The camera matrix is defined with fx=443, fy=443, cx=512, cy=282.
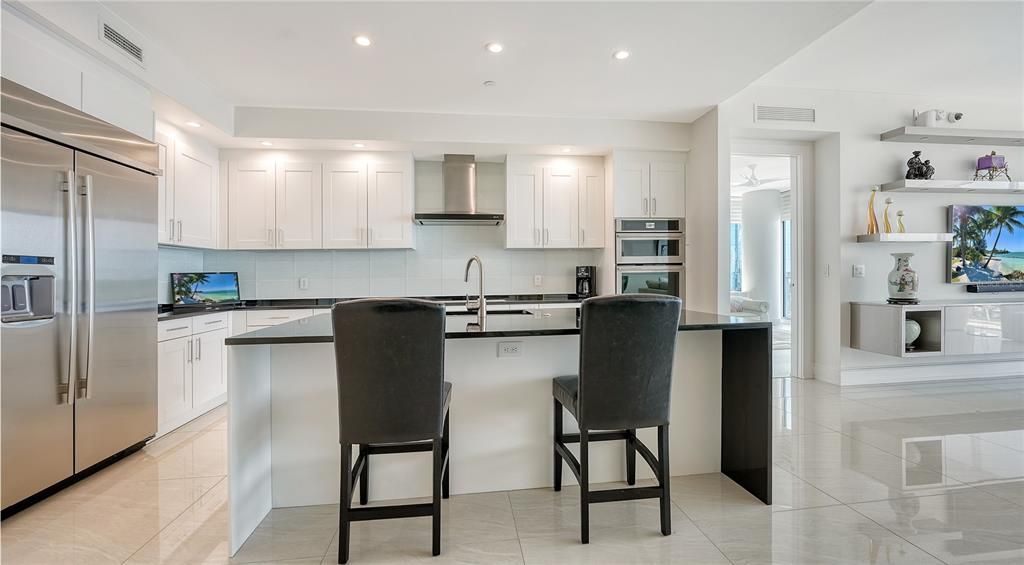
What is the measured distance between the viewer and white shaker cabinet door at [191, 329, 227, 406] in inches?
134

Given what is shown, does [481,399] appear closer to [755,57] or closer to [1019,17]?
[755,57]

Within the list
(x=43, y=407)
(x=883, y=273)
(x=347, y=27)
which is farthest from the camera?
(x=883, y=273)

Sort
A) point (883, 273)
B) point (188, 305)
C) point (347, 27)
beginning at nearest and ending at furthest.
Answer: point (347, 27) → point (188, 305) → point (883, 273)

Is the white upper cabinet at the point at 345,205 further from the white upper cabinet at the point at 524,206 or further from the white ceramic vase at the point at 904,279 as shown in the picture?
the white ceramic vase at the point at 904,279

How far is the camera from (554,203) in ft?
15.0

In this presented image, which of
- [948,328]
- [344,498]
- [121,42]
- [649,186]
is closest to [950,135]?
[948,328]

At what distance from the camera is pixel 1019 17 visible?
2.91 metres

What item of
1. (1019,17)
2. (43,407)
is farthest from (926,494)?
(43,407)

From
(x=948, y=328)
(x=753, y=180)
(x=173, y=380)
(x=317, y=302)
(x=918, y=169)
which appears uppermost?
(x=753, y=180)

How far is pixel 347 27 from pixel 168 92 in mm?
1376

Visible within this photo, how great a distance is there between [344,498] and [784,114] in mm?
4618

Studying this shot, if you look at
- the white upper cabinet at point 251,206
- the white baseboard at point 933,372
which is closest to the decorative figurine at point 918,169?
the white baseboard at point 933,372

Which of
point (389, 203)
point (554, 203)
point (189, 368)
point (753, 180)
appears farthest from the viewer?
point (753, 180)

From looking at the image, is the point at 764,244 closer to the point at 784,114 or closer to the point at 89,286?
the point at 784,114
